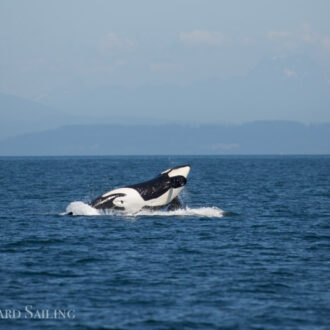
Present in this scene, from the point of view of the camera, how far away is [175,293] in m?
21.0

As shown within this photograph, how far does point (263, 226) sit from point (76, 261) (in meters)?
13.6

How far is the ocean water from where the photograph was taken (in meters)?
18.9

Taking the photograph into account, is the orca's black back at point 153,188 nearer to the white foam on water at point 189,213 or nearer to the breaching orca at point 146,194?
the breaching orca at point 146,194

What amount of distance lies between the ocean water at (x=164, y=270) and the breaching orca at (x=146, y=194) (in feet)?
2.03

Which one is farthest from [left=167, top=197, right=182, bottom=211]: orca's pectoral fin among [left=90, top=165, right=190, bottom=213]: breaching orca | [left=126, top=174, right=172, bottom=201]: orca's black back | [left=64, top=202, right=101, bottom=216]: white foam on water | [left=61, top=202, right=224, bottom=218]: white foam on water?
[left=64, top=202, right=101, bottom=216]: white foam on water

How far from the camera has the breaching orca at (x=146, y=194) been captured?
1423 inches

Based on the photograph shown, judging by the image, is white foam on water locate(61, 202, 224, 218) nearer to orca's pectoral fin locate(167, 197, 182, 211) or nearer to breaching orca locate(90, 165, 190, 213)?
orca's pectoral fin locate(167, 197, 182, 211)

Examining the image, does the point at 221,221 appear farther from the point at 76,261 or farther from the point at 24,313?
the point at 24,313

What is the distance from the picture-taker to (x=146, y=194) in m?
36.5

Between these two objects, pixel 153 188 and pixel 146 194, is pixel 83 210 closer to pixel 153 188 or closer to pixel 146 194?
pixel 146 194

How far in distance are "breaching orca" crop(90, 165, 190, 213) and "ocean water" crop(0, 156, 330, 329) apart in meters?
0.62

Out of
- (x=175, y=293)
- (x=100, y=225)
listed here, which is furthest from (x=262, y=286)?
(x=100, y=225)

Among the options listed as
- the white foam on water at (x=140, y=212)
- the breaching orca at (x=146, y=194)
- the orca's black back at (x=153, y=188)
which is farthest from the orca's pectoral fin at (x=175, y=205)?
the orca's black back at (x=153, y=188)

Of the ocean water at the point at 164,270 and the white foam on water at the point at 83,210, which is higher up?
the white foam on water at the point at 83,210
